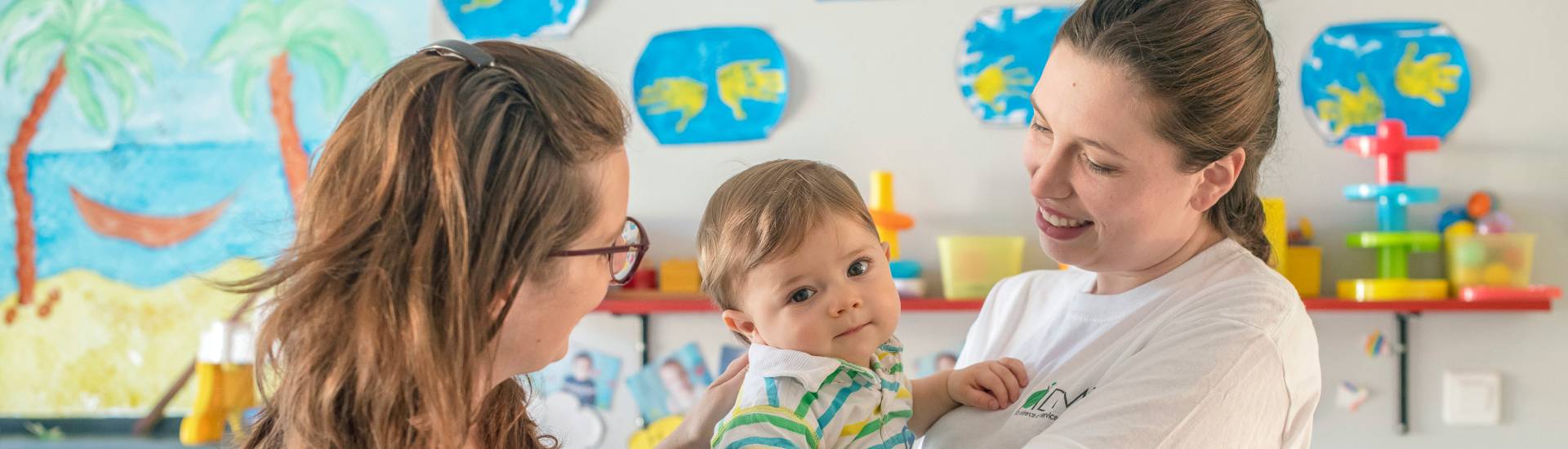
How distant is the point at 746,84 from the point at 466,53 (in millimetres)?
1963

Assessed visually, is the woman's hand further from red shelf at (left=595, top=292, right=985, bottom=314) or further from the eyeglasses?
red shelf at (left=595, top=292, right=985, bottom=314)

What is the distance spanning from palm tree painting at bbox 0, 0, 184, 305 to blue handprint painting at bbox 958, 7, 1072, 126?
6.94ft

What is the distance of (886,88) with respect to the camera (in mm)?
2885

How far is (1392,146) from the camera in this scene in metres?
2.62

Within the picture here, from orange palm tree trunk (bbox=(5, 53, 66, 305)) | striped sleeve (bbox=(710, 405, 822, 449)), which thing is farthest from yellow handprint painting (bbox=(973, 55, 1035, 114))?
orange palm tree trunk (bbox=(5, 53, 66, 305))

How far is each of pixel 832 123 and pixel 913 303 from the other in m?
0.50

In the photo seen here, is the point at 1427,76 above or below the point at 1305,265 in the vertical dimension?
above

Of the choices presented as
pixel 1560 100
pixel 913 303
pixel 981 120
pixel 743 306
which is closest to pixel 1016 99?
pixel 981 120

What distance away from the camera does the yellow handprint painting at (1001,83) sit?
2.82m

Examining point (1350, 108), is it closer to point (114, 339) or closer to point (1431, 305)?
point (1431, 305)

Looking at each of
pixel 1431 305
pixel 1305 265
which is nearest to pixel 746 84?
pixel 1305 265

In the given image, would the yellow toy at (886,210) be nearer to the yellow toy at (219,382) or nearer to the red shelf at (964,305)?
the red shelf at (964,305)

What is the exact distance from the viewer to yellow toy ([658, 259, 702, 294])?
2.85 metres

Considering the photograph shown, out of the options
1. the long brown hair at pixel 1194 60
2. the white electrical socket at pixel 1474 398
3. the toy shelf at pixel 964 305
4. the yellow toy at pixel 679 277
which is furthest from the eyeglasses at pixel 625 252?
the white electrical socket at pixel 1474 398
